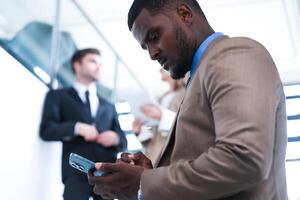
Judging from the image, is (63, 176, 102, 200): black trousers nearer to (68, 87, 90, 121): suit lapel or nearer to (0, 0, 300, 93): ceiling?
(68, 87, 90, 121): suit lapel

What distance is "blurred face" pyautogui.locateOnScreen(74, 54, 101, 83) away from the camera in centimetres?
270

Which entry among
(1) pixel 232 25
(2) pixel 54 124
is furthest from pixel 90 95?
(1) pixel 232 25

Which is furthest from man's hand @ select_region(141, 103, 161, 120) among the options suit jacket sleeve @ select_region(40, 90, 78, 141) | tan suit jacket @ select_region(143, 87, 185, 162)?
suit jacket sleeve @ select_region(40, 90, 78, 141)

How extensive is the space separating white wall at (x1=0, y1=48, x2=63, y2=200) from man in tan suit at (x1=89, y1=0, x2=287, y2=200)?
1.12m

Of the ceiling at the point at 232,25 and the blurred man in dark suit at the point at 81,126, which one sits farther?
the ceiling at the point at 232,25

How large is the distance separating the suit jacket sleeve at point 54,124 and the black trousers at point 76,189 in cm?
21

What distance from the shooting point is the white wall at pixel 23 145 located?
6.54 ft

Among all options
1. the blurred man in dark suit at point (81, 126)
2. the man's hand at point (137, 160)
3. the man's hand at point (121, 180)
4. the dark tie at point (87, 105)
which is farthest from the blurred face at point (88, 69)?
the man's hand at point (121, 180)

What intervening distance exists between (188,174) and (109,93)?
2803 millimetres

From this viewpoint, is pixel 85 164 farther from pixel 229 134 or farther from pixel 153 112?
pixel 153 112

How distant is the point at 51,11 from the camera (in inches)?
105

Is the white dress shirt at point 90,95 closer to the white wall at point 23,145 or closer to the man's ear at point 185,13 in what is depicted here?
the white wall at point 23,145

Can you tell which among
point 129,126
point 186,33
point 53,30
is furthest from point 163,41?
point 129,126

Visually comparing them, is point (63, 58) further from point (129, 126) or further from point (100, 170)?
point (100, 170)
